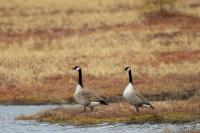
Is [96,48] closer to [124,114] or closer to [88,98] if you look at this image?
[88,98]

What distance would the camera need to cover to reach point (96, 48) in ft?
168

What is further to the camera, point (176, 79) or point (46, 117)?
point (176, 79)

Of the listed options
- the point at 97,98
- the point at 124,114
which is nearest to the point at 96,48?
the point at 97,98

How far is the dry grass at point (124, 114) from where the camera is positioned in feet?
85.5

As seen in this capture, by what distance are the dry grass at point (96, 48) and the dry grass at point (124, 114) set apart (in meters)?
6.84

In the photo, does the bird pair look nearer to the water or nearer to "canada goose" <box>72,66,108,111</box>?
"canada goose" <box>72,66,108,111</box>

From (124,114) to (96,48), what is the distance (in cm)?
2432

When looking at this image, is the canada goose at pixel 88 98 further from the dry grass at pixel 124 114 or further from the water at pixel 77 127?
the water at pixel 77 127

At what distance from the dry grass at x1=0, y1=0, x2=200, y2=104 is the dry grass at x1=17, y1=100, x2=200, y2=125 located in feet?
22.5

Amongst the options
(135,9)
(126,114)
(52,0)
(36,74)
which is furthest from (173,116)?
(52,0)

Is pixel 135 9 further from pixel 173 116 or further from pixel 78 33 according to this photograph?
pixel 173 116

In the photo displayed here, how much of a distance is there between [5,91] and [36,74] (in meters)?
3.73

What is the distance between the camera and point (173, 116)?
2628 cm

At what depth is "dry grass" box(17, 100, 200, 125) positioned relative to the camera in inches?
1025
